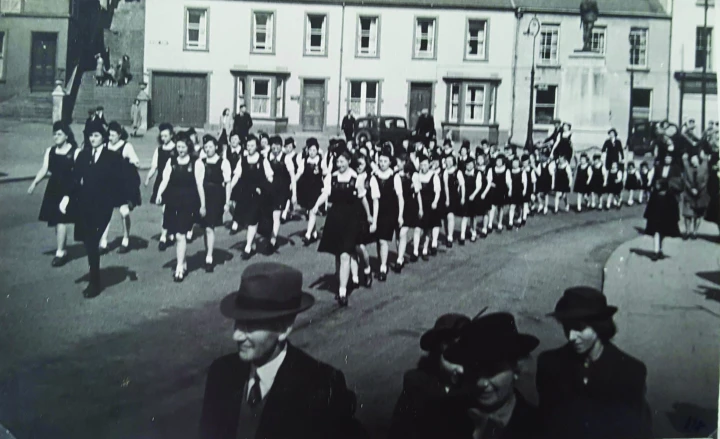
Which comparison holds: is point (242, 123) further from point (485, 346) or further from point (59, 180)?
point (485, 346)

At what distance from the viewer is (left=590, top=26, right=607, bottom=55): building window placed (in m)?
3.45

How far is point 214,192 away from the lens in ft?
10.6

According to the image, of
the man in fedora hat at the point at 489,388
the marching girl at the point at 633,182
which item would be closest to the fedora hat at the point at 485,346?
the man in fedora hat at the point at 489,388

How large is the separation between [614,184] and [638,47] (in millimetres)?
680

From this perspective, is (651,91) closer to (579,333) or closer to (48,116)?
(579,333)

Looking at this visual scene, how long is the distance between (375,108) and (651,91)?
1389 mm

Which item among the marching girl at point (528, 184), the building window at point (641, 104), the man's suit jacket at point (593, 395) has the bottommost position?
the man's suit jacket at point (593, 395)

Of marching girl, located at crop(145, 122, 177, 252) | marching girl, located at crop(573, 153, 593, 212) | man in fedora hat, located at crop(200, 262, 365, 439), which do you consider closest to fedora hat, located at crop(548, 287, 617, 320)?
marching girl, located at crop(573, 153, 593, 212)

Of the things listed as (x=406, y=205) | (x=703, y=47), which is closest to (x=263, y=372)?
(x=406, y=205)

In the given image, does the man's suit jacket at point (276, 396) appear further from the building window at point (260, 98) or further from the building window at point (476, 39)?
the building window at point (476, 39)

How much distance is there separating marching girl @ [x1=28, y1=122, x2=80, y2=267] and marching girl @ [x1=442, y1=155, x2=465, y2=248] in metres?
1.80

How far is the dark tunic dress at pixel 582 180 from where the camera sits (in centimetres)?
363

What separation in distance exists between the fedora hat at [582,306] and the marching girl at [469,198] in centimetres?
77

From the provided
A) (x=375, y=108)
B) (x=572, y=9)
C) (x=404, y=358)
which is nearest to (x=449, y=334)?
(x=404, y=358)
